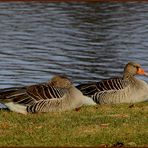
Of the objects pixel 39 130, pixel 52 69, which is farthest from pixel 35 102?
pixel 52 69

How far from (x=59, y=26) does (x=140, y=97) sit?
18.3m

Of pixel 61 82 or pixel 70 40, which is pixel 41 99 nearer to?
pixel 61 82

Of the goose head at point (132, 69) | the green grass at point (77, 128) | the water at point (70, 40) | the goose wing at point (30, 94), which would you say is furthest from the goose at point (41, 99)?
the water at point (70, 40)

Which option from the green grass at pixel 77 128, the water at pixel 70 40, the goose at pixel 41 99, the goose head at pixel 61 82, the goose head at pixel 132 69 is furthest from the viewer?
the water at pixel 70 40

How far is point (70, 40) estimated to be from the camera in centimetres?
2917

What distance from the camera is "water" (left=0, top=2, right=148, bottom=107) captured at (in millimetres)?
23020

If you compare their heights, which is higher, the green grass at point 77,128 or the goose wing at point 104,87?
the green grass at point 77,128

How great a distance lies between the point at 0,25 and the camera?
34.5m

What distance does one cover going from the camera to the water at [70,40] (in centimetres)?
2302

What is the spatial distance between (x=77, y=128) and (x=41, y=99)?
2.55 m

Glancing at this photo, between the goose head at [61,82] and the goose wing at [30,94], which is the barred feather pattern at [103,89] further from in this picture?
the goose wing at [30,94]

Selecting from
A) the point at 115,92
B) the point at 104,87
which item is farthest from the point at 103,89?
the point at 115,92

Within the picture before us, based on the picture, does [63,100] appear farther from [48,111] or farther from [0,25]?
[0,25]

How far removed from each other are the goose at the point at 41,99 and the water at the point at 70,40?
698 centimetres
